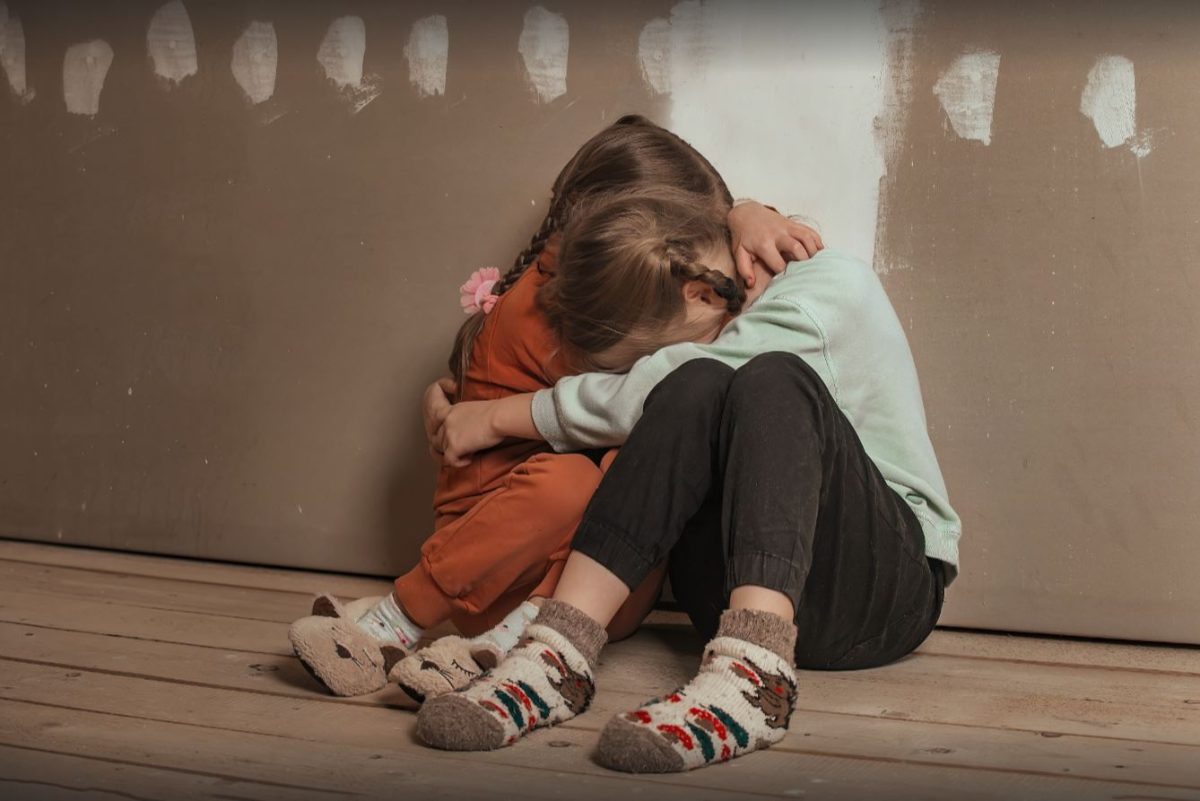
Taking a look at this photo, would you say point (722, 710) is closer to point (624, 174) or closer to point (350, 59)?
point (624, 174)

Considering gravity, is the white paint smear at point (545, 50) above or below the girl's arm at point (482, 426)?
above

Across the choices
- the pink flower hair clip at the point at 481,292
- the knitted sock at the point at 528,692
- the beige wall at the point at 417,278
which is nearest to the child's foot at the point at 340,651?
the knitted sock at the point at 528,692

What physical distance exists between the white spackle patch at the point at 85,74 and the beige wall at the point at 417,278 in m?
0.02

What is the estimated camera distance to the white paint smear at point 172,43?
188cm

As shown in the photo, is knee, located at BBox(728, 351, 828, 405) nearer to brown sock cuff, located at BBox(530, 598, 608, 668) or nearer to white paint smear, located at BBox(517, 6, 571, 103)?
brown sock cuff, located at BBox(530, 598, 608, 668)

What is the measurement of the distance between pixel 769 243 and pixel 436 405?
45 centimetres

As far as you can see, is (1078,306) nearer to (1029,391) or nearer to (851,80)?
(1029,391)

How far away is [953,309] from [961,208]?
126 mm

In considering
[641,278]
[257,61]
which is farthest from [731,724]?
[257,61]

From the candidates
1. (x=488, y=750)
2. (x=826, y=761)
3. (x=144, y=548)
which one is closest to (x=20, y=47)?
(x=144, y=548)

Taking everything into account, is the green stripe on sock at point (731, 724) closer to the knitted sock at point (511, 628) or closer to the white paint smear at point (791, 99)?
the knitted sock at point (511, 628)

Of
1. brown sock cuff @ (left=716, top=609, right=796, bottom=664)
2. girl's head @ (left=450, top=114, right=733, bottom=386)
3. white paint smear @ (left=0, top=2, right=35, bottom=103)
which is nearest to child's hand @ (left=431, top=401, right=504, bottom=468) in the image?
girl's head @ (left=450, top=114, right=733, bottom=386)

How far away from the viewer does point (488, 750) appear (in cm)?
103

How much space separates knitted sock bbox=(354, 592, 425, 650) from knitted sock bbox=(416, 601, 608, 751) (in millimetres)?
271
